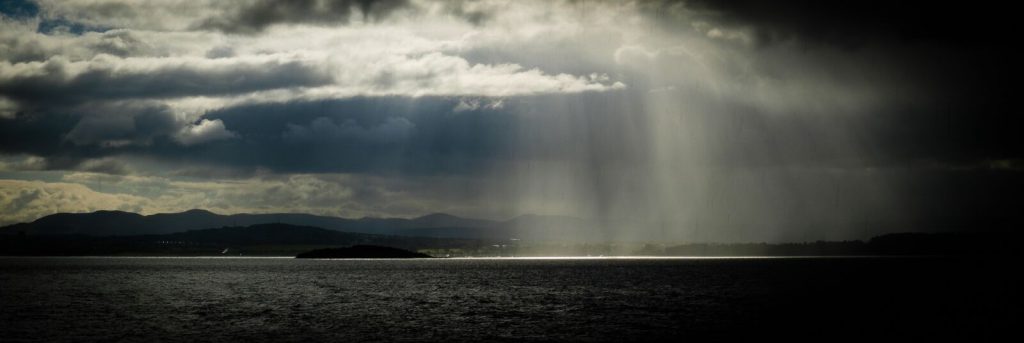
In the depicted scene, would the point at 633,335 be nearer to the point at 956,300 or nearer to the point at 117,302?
the point at 956,300

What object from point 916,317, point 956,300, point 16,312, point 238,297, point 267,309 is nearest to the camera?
point 916,317

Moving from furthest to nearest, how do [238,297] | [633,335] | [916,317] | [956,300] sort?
[238,297] → [956,300] → [916,317] → [633,335]

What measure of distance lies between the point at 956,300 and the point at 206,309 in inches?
4830

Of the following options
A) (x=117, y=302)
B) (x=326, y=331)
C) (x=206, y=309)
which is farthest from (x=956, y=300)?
(x=117, y=302)

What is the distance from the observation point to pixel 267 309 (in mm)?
122562

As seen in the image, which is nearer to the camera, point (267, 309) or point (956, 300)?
point (267, 309)

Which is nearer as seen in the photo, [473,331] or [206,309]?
[473,331]

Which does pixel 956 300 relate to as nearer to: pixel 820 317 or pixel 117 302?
pixel 820 317

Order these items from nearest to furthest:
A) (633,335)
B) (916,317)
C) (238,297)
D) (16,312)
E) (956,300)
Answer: (633,335) < (916,317) < (16,312) < (956,300) < (238,297)

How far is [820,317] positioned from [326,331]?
63.6 metres

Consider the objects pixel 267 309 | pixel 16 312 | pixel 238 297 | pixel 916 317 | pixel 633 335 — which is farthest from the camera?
pixel 238 297

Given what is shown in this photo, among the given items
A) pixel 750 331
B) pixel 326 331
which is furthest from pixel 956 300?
pixel 326 331

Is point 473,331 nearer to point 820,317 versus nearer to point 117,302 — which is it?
point 820,317

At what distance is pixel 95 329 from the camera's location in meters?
91.8
